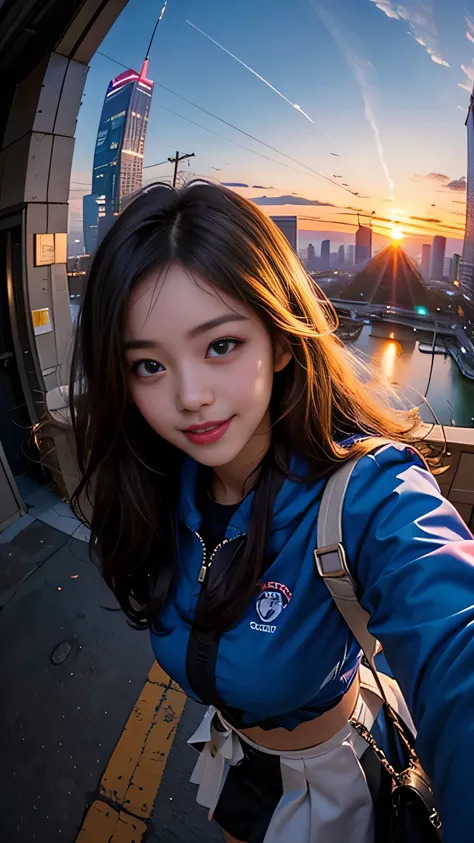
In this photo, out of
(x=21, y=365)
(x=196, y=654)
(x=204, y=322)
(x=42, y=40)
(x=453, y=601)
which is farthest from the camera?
(x=21, y=365)

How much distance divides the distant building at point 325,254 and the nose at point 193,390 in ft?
10.2

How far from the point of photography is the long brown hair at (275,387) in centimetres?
73

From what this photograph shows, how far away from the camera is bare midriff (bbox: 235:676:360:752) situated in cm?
89

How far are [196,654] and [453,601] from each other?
48cm

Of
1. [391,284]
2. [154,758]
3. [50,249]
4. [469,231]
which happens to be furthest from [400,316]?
[154,758]

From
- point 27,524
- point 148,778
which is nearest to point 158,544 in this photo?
point 148,778

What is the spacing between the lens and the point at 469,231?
302 centimetres

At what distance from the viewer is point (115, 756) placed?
1777 millimetres

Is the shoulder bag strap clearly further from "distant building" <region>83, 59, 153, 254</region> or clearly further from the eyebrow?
"distant building" <region>83, 59, 153, 254</region>

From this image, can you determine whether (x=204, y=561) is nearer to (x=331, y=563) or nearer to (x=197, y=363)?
(x=331, y=563)

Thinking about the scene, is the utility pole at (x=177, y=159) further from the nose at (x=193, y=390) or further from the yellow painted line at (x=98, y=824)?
the yellow painted line at (x=98, y=824)

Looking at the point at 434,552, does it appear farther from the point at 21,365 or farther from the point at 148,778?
the point at 21,365

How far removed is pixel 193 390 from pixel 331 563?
345 mm

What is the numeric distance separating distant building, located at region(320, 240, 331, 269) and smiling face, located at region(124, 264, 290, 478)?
117 inches
